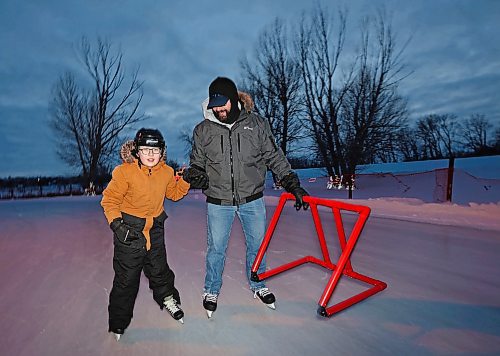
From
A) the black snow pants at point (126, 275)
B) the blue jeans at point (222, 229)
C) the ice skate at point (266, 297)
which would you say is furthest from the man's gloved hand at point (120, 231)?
the ice skate at point (266, 297)

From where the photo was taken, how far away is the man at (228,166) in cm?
251

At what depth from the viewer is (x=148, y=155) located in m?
2.36

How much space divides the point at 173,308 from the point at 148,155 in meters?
1.18

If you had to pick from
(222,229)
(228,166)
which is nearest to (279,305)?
(222,229)

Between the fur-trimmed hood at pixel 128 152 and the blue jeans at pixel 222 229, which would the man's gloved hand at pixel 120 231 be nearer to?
the fur-trimmed hood at pixel 128 152

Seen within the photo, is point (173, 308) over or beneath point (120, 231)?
beneath

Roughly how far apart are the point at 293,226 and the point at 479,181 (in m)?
7.43

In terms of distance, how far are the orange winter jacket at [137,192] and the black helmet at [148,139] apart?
136 millimetres

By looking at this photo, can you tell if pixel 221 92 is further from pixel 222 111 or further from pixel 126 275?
pixel 126 275

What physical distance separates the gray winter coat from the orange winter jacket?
312 mm

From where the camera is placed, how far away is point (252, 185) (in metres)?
2.62

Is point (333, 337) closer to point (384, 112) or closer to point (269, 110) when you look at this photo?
point (384, 112)

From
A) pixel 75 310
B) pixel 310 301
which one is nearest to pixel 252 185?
pixel 310 301


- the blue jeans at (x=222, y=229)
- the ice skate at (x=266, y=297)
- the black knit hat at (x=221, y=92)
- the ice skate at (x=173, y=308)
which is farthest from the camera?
the ice skate at (x=266, y=297)
